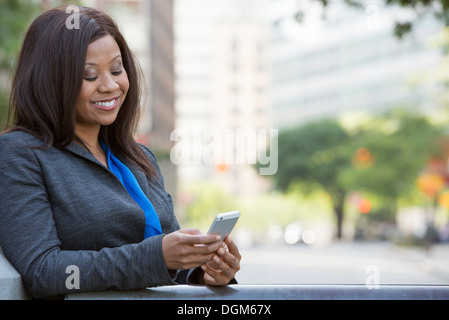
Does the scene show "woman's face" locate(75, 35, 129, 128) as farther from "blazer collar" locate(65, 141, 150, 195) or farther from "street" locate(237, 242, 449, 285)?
"street" locate(237, 242, 449, 285)

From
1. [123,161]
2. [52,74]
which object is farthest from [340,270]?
[52,74]

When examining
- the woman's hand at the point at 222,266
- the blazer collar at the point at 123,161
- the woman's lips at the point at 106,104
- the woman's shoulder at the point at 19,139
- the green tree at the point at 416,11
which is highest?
the green tree at the point at 416,11

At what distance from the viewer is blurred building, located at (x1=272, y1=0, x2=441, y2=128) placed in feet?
257

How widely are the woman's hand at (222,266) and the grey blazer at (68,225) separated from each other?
0.44 feet

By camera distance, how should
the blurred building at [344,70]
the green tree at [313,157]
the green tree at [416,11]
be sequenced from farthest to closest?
the blurred building at [344,70] → the green tree at [313,157] → the green tree at [416,11]

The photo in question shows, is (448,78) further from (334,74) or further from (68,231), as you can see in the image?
(334,74)

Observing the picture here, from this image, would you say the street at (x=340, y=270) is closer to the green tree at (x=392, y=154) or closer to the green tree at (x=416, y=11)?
the green tree at (x=416, y=11)

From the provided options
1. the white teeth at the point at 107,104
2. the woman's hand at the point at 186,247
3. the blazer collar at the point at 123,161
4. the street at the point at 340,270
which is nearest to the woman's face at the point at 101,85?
the white teeth at the point at 107,104


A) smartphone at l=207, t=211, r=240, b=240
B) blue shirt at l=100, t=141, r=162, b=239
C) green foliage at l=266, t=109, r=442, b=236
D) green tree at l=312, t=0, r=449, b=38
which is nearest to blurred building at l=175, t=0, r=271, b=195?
green foliage at l=266, t=109, r=442, b=236

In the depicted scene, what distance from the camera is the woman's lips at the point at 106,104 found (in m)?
2.14

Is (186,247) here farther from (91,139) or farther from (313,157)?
(313,157)

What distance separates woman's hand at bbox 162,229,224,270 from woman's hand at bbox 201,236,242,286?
0.42ft

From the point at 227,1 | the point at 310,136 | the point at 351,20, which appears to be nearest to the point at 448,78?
the point at 310,136

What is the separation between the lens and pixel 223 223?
1.86m
